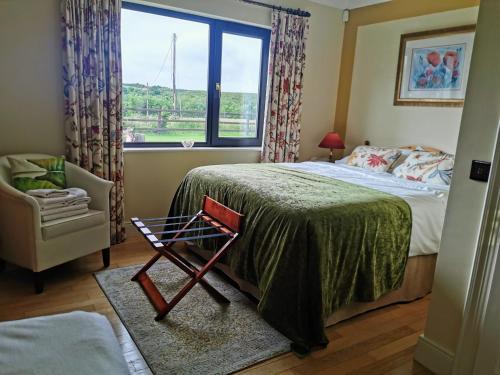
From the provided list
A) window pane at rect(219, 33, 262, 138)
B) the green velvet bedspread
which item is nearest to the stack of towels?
the green velvet bedspread

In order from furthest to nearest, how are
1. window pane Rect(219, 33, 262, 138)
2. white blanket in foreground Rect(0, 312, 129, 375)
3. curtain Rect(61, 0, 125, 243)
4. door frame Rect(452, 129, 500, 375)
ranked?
1. window pane Rect(219, 33, 262, 138)
2. curtain Rect(61, 0, 125, 243)
3. door frame Rect(452, 129, 500, 375)
4. white blanket in foreground Rect(0, 312, 129, 375)

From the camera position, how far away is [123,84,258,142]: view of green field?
378 centimetres

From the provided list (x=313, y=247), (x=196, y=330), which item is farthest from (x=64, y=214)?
(x=313, y=247)

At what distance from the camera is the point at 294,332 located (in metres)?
2.08

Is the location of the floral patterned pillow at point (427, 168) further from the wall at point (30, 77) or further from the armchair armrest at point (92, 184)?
the wall at point (30, 77)

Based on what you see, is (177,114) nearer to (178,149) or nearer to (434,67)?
(178,149)

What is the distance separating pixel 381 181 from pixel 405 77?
59.3 inches

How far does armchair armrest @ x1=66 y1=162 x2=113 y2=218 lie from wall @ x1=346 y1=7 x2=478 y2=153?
9.90ft

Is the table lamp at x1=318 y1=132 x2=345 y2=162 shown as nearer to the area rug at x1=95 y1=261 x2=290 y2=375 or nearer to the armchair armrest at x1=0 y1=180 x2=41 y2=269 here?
the area rug at x1=95 y1=261 x2=290 y2=375

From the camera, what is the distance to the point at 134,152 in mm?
3643

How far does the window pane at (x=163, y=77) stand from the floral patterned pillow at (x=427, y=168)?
215 cm

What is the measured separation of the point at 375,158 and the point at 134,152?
243 centimetres

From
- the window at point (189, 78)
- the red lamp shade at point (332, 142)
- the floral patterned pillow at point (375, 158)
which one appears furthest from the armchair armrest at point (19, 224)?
the red lamp shade at point (332, 142)

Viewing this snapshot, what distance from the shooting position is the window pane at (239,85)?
4145mm
